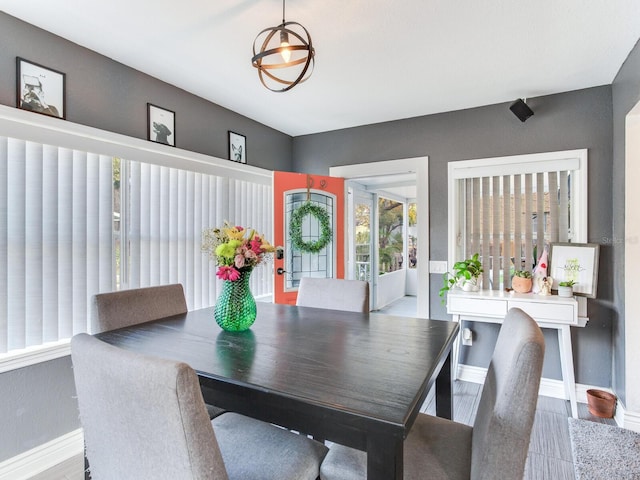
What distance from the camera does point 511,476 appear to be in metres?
0.92

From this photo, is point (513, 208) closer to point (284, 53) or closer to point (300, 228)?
point (300, 228)

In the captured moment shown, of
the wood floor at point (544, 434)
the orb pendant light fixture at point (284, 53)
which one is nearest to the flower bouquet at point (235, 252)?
the orb pendant light fixture at point (284, 53)

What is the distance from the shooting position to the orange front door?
11.5 feet

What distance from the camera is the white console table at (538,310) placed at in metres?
2.55

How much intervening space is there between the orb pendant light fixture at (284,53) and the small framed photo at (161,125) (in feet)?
2.72

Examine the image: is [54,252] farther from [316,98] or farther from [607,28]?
[607,28]

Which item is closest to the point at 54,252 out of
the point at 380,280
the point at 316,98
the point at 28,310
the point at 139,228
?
the point at 28,310

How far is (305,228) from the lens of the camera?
3.71 meters

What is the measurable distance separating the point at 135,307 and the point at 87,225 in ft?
2.57

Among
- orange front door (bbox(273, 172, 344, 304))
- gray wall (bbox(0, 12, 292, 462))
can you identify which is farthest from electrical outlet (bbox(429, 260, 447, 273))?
gray wall (bbox(0, 12, 292, 462))

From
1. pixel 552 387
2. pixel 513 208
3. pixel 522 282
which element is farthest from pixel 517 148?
pixel 552 387

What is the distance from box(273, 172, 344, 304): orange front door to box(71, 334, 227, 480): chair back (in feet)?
8.42

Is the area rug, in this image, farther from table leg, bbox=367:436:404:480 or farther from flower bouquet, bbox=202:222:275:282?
flower bouquet, bbox=202:222:275:282

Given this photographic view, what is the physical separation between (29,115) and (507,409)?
2594 mm
